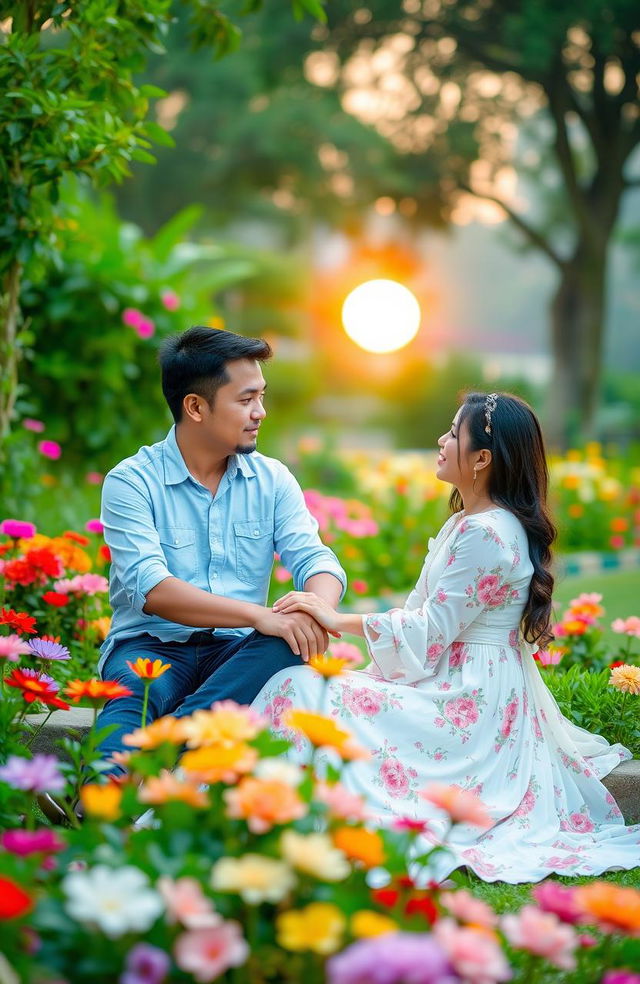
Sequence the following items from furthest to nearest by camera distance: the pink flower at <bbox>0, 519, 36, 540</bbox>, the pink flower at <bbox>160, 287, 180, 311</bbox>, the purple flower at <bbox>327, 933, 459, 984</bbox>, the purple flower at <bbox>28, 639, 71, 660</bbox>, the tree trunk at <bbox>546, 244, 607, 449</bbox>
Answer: the tree trunk at <bbox>546, 244, 607, 449</bbox>
the pink flower at <bbox>160, 287, 180, 311</bbox>
the pink flower at <bbox>0, 519, 36, 540</bbox>
the purple flower at <bbox>28, 639, 71, 660</bbox>
the purple flower at <bbox>327, 933, 459, 984</bbox>

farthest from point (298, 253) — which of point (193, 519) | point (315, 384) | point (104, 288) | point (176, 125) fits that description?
point (193, 519)

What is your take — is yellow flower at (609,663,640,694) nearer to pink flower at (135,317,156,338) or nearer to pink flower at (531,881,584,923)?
pink flower at (531,881,584,923)

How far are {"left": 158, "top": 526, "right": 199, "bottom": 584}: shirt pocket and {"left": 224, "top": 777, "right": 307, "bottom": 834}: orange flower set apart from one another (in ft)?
5.19

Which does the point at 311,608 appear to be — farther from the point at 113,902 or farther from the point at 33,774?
the point at 113,902

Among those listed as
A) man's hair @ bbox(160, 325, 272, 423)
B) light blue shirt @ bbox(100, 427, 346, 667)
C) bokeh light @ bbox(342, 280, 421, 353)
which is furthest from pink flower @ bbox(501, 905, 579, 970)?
bokeh light @ bbox(342, 280, 421, 353)

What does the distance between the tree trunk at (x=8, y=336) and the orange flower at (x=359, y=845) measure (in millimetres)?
2702

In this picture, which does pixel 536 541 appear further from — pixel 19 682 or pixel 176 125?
pixel 176 125

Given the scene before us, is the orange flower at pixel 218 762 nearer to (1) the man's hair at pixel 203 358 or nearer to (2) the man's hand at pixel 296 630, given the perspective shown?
(2) the man's hand at pixel 296 630

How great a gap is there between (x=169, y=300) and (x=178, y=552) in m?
3.66

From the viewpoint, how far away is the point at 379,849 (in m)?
1.42

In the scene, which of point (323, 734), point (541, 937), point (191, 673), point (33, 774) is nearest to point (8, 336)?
point (191, 673)

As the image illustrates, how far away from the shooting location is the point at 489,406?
111 inches

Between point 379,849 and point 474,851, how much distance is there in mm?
1175

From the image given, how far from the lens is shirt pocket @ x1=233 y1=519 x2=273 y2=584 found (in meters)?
3.05
